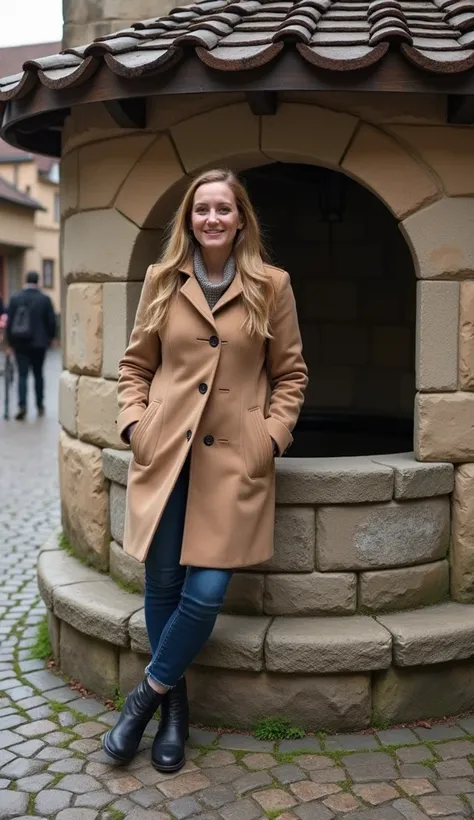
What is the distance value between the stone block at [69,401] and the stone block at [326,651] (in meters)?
1.54

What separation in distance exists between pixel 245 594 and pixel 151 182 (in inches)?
68.0

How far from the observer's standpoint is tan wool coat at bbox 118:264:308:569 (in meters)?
3.29

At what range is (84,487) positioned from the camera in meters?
4.40

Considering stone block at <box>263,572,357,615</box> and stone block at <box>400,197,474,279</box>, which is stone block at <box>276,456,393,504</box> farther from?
stone block at <box>400,197,474,279</box>

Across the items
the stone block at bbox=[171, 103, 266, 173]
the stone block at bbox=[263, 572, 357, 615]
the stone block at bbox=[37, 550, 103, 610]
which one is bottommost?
the stone block at bbox=[37, 550, 103, 610]

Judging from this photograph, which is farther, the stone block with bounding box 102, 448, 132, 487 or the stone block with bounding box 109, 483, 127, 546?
the stone block with bounding box 109, 483, 127, 546

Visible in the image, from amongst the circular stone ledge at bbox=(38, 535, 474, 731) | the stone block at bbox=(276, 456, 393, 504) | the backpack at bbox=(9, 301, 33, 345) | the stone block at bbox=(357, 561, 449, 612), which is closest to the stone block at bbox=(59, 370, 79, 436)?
the circular stone ledge at bbox=(38, 535, 474, 731)

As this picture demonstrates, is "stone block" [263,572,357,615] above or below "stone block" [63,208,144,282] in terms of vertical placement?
below

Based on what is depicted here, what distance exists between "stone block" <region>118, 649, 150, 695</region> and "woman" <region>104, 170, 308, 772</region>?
383 mm

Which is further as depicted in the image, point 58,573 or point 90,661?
point 58,573

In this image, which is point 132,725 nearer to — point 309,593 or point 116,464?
point 309,593

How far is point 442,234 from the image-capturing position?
3768 millimetres

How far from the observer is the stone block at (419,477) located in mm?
3754

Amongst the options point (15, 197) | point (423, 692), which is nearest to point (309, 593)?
point (423, 692)
